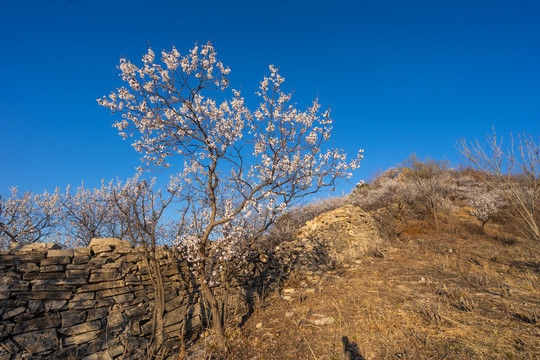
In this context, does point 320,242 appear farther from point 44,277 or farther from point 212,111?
point 44,277

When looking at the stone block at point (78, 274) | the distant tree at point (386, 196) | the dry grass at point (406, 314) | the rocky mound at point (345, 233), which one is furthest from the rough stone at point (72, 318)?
the distant tree at point (386, 196)

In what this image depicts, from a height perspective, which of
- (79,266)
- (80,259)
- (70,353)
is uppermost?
(80,259)

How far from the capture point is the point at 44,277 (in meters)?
4.54

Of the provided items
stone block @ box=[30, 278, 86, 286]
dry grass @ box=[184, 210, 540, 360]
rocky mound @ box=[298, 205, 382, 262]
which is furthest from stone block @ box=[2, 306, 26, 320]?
rocky mound @ box=[298, 205, 382, 262]

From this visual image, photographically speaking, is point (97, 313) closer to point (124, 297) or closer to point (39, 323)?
point (124, 297)

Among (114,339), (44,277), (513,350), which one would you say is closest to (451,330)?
(513,350)

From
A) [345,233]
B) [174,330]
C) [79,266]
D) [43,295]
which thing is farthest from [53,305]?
[345,233]

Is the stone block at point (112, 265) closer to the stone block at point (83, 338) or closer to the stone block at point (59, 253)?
the stone block at point (59, 253)

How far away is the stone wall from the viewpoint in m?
4.17

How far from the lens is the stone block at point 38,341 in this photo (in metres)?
4.09

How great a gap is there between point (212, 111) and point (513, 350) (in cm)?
753

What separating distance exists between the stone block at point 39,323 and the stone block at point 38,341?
0.21 ft

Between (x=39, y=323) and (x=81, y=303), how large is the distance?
607 millimetres

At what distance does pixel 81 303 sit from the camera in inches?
187
